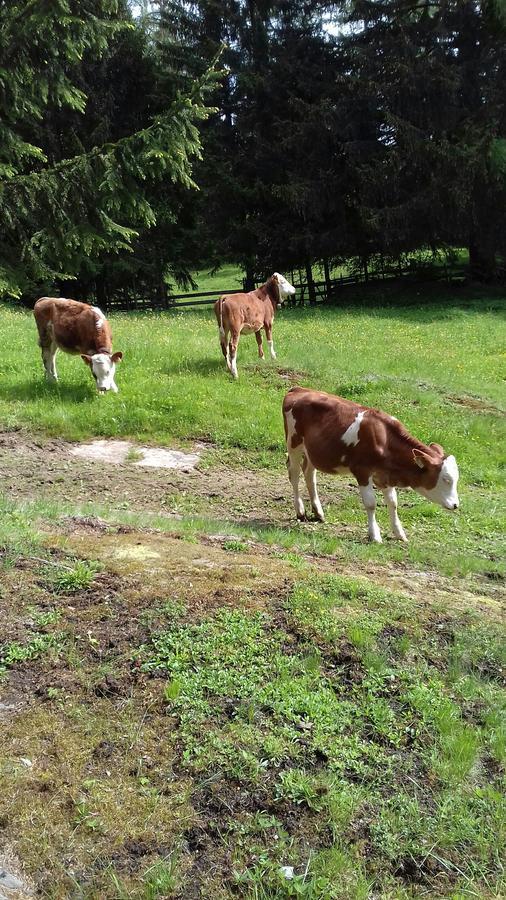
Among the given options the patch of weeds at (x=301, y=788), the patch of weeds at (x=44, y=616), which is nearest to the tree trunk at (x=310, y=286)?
the patch of weeds at (x=44, y=616)

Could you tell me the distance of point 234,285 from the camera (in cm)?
4728

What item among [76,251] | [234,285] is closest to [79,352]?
[76,251]

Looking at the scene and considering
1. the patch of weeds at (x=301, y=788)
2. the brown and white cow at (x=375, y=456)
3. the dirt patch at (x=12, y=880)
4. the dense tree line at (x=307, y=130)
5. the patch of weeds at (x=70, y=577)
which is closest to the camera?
the dirt patch at (x=12, y=880)

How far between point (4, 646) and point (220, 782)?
1.65m

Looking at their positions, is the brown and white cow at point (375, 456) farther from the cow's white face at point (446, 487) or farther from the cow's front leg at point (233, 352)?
the cow's front leg at point (233, 352)

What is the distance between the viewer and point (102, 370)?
12.9m

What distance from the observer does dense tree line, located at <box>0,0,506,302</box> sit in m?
30.4

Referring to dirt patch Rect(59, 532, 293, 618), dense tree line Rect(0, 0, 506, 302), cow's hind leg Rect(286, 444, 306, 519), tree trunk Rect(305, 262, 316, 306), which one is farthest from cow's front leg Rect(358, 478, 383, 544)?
tree trunk Rect(305, 262, 316, 306)

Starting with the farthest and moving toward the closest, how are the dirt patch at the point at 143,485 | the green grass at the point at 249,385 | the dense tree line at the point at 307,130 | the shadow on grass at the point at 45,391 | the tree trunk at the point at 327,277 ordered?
the tree trunk at the point at 327,277 < the dense tree line at the point at 307,130 < the shadow on grass at the point at 45,391 < the green grass at the point at 249,385 < the dirt patch at the point at 143,485

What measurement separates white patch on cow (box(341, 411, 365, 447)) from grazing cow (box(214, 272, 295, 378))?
7271mm

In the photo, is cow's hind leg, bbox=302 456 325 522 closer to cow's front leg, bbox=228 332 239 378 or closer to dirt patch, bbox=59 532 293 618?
dirt patch, bbox=59 532 293 618

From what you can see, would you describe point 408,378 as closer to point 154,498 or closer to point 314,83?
point 154,498

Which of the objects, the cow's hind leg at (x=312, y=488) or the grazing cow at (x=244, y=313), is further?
the grazing cow at (x=244, y=313)

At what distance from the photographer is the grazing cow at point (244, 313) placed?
15.2m
